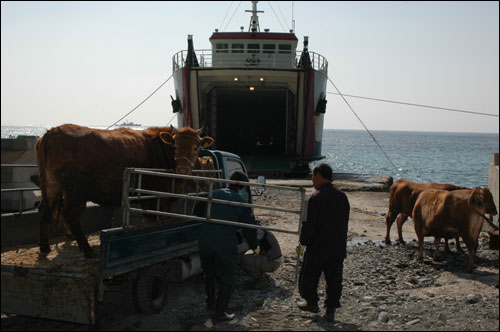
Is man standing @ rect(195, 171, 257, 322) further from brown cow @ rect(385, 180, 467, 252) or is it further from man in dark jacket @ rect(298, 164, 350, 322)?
brown cow @ rect(385, 180, 467, 252)

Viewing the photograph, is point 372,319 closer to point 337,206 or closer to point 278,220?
point 337,206

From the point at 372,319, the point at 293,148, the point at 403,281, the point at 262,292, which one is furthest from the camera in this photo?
the point at 293,148

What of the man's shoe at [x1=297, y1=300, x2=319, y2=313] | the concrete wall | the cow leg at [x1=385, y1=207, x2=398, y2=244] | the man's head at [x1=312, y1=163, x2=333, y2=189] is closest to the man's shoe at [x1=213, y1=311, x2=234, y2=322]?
the man's shoe at [x1=297, y1=300, x2=319, y2=313]

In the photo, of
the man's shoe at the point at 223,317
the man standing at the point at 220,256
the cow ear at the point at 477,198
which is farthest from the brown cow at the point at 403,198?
the man's shoe at the point at 223,317

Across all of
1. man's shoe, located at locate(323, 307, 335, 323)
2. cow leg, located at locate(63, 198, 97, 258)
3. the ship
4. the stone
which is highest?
the ship

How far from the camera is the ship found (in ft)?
71.5

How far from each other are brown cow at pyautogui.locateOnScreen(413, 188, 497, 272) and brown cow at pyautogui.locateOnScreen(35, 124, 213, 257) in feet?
13.4

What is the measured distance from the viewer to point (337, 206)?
560 cm

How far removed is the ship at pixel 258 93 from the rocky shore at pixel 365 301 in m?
13.4

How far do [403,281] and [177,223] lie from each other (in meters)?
3.48

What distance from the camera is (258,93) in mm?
26734

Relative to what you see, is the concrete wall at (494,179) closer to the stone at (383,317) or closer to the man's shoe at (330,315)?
the stone at (383,317)

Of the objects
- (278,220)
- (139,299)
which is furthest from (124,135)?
(278,220)

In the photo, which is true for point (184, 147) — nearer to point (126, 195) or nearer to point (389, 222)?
point (126, 195)
